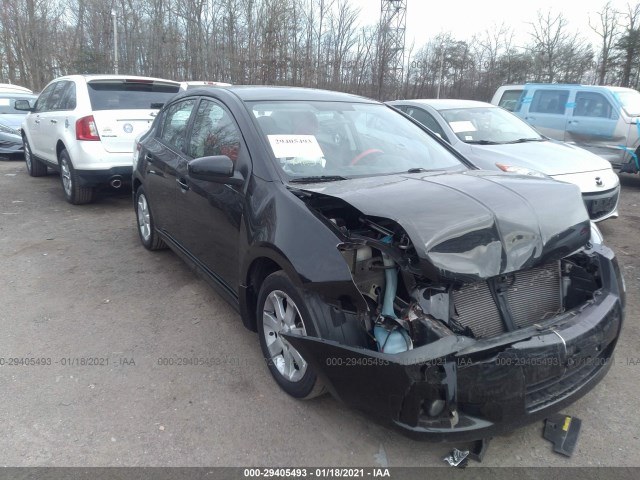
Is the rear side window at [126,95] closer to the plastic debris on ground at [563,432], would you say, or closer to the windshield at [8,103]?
the plastic debris on ground at [563,432]

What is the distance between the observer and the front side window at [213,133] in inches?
130

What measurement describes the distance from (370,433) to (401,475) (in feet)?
1.05

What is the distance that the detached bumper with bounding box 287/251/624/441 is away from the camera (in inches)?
78.2

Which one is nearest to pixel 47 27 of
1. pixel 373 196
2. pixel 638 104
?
pixel 638 104

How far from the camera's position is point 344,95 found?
159 inches

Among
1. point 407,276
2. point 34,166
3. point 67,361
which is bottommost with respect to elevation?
point 67,361

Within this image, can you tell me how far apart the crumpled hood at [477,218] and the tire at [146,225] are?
2897 millimetres

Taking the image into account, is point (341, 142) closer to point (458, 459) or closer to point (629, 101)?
point (458, 459)

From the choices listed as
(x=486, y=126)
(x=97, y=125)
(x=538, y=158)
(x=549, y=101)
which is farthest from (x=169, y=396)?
(x=549, y=101)

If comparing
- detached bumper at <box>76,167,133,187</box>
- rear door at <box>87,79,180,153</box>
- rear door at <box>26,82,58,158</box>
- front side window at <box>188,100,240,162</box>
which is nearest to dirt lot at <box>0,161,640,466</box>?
front side window at <box>188,100,240,162</box>

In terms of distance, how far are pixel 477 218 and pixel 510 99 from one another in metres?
10.2

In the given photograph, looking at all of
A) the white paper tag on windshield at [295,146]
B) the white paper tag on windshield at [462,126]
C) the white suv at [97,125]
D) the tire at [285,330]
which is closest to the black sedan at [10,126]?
the white suv at [97,125]

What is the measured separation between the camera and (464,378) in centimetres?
200

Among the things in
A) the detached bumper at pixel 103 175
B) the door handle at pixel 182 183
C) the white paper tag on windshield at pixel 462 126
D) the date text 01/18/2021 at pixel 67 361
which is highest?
the white paper tag on windshield at pixel 462 126
